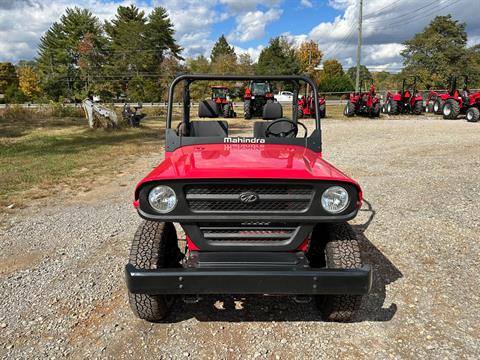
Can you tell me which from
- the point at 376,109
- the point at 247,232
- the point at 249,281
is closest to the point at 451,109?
the point at 376,109

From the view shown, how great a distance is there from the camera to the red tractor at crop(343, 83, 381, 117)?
66.6 ft

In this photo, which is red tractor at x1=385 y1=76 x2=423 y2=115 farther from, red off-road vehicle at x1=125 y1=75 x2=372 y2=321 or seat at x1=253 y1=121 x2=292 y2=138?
red off-road vehicle at x1=125 y1=75 x2=372 y2=321

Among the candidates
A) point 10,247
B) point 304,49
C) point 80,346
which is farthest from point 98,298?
point 304,49

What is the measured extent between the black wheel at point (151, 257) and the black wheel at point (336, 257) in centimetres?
108

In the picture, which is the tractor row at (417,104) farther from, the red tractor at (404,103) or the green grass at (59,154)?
the green grass at (59,154)

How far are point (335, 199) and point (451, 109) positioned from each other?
1907 cm

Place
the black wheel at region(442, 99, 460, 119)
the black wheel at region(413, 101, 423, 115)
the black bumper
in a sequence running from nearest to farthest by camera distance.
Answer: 1. the black bumper
2. the black wheel at region(442, 99, 460, 119)
3. the black wheel at region(413, 101, 423, 115)

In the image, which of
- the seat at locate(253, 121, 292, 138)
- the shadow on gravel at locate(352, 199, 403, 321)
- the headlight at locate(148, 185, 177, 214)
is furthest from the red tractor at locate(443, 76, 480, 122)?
the headlight at locate(148, 185, 177, 214)

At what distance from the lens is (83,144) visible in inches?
483

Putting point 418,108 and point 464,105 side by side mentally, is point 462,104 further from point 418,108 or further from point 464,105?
point 418,108

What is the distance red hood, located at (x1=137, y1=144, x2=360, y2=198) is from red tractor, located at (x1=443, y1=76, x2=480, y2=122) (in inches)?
681

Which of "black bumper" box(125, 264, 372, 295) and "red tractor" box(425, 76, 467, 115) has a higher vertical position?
"red tractor" box(425, 76, 467, 115)

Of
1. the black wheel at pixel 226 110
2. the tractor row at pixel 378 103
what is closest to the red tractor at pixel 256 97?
the tractor row at pixel 378 103

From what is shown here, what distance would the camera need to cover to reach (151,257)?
268 centimetres
